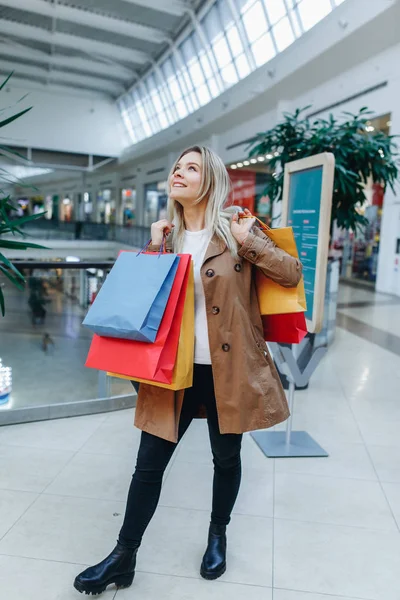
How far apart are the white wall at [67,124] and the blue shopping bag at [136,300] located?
2595 centimetres

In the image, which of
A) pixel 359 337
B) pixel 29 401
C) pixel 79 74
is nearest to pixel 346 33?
pixel 359 337

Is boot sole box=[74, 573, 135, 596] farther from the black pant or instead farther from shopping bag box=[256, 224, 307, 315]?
shopping bag box=[256, 224, 307, 315]

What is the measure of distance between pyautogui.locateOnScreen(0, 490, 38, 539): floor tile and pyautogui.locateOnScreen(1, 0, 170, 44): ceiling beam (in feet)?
64.2

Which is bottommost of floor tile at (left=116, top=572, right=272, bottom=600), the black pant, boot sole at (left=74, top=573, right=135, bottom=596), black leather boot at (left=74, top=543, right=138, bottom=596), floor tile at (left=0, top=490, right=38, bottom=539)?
floor tile at (left=0, top=490, right=38, bottom=539)

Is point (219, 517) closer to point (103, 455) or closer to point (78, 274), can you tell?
point (103, 455)

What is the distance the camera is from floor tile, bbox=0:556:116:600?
179cm

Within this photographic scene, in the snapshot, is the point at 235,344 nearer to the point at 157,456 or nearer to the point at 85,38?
the point at 157,456

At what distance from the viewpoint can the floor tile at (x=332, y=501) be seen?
7.80 ft

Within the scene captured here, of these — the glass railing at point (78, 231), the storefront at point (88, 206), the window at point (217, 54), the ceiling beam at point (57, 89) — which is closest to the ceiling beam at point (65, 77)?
the ceiling beam at point (57, 89)

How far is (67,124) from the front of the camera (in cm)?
2762

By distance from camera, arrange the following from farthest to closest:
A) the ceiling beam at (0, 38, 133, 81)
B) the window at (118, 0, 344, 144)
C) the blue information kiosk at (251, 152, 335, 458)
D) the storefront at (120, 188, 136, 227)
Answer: the storefront at (120, 188, 136, 227) < the ceiling beam at (0, 38, 133, 81) < the window at (118, 0, 344, 144) < the blue information kiosk at (251, 152, 335, 458)

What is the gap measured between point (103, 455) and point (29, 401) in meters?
1.05

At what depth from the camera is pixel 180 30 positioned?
20.2 m

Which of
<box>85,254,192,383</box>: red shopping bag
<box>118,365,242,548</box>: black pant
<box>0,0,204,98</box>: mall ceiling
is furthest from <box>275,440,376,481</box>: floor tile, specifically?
<box>0,0,204,98</box>: mall ceiling
